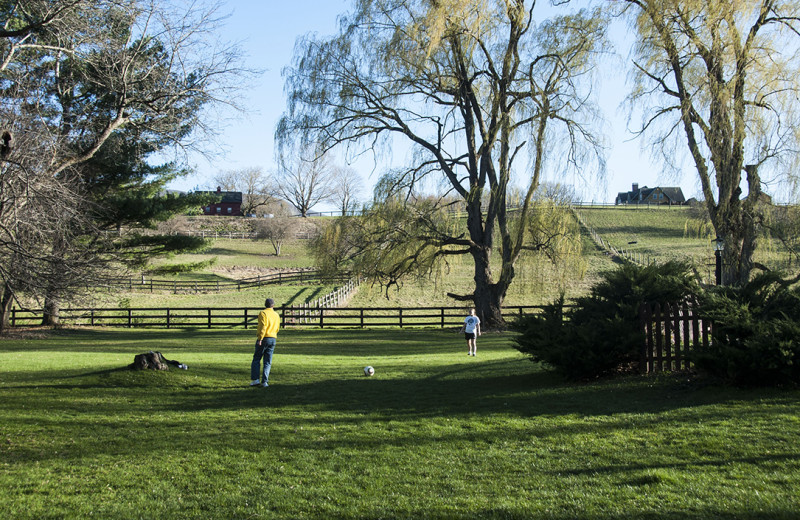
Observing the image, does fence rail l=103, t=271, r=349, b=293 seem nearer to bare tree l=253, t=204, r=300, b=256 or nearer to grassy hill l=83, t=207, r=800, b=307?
grassy hill l=83, t=207, r=800, b=307

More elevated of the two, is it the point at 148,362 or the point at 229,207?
the point at 229,207

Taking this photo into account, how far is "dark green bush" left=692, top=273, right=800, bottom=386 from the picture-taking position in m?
8.38

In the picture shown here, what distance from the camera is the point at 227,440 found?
7.65m

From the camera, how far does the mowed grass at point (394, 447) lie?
5285 millimetres

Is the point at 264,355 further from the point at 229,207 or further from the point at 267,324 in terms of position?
the point at 229,207

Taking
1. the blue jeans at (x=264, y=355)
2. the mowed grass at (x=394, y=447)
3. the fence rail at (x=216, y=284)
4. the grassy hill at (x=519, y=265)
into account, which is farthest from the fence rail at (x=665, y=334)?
the fence rail at (x=216, y=284)

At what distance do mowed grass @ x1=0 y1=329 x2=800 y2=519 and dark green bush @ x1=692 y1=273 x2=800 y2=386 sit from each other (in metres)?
0.32

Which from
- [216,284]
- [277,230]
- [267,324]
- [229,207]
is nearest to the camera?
[267,324]

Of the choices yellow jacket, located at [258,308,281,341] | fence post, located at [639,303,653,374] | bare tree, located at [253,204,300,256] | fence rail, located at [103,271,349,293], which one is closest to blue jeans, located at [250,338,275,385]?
yellow jacket, located at [258,308,281,341]

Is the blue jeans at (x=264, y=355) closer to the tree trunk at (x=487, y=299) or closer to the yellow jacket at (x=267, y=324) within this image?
the yellow jacket at (x=267, y=324)

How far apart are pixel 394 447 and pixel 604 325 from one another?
5013 millimetres

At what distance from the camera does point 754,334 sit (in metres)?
8.65

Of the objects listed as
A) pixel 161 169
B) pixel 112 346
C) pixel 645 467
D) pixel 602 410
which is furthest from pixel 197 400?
pixel 161 169

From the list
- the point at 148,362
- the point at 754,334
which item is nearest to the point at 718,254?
the point at 754,334
